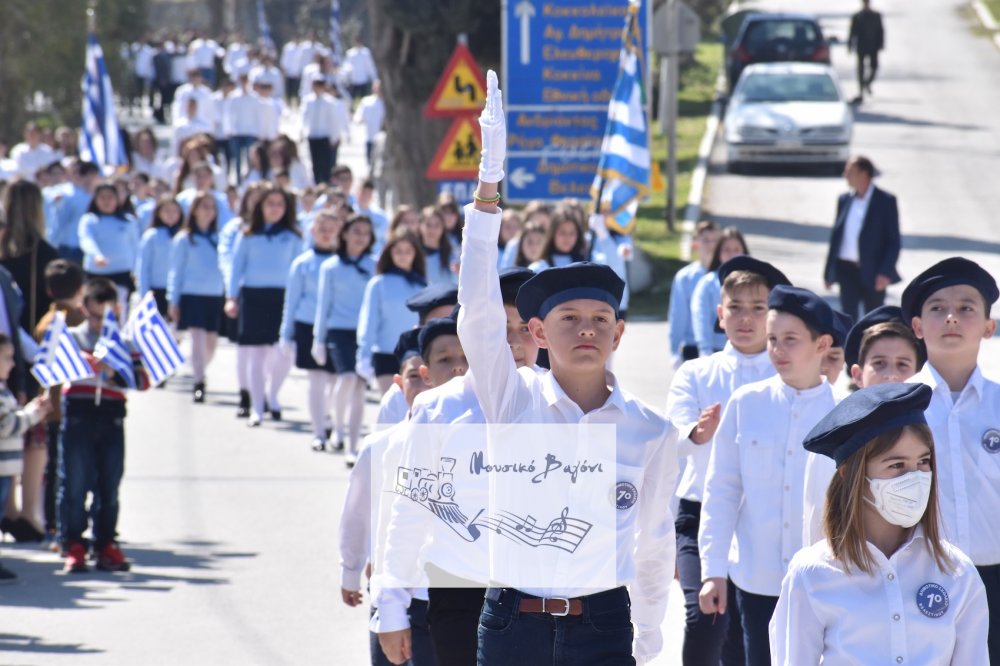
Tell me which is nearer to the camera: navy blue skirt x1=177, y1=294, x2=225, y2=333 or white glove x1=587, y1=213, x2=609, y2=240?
white glove x1=587, y1=213, x2=609, y2=240

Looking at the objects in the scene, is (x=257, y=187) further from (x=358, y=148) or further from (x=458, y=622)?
(x=358, y=148)

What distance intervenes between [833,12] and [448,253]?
46813 mm

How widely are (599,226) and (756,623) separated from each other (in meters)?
7.71

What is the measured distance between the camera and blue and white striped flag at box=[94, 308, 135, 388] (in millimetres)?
10539

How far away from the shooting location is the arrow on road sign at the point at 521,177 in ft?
55.1

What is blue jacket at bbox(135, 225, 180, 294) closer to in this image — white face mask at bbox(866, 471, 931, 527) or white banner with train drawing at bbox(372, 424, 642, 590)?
white banner with train drawing at bbox(372, 424, 642, 590)

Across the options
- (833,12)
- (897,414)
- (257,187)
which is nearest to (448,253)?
(257,187)

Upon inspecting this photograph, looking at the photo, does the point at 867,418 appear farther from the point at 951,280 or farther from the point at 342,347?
the point at 342,347

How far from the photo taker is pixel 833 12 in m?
59.4

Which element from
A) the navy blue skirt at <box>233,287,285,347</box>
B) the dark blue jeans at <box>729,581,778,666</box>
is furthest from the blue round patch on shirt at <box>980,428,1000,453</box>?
the navy blue skirt at <box>233,287,285,347</box>

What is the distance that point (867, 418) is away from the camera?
4.58m

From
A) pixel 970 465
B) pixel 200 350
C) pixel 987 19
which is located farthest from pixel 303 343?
pixel 987 19

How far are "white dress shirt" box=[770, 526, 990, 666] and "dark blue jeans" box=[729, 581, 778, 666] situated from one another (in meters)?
1.89

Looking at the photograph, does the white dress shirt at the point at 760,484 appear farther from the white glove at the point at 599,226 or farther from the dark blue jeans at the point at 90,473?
the white glove at the point at 599,226
